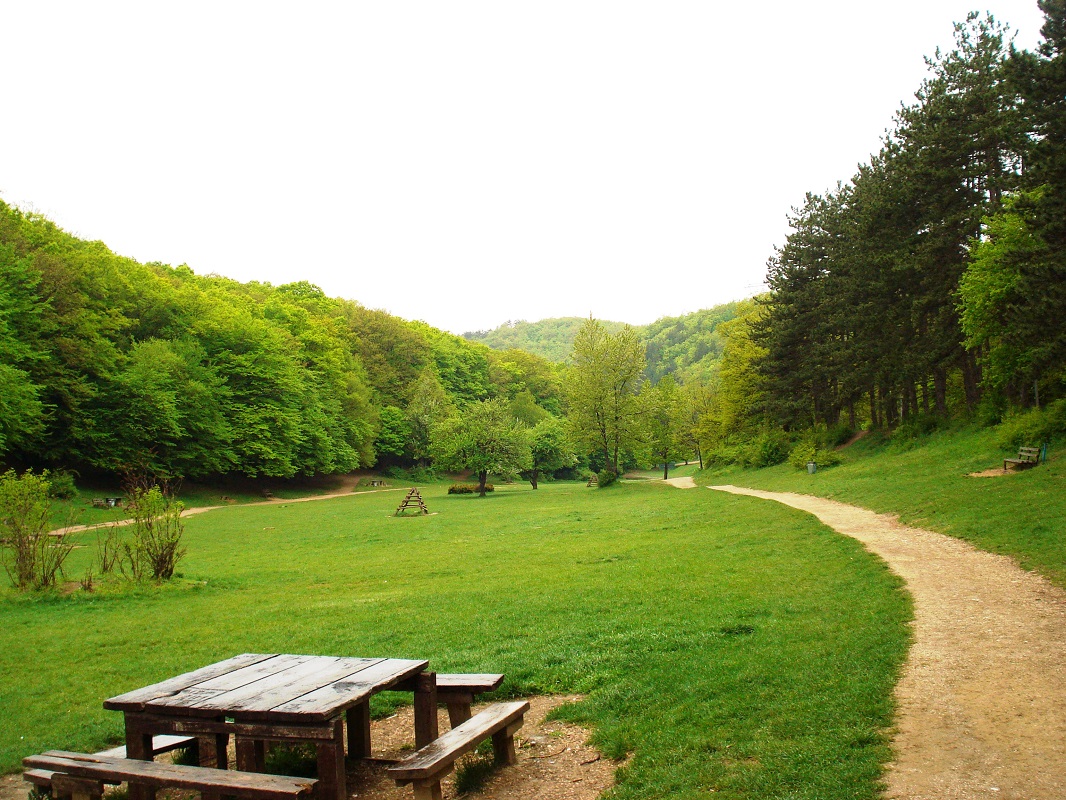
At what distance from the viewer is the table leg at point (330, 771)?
177 inches

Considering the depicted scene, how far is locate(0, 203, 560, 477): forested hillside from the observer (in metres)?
39.7

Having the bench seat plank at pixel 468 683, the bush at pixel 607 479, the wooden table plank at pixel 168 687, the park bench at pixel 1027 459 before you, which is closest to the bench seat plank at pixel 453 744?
the bench seat plank at pixel 468 683

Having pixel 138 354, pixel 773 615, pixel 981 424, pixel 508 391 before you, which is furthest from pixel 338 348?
pixel 773 615

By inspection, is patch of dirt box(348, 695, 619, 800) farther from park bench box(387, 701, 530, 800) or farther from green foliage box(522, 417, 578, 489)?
green foliage box(522, 417, 578, 489)

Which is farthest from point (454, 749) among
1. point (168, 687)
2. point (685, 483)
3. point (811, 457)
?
point (685, 483)

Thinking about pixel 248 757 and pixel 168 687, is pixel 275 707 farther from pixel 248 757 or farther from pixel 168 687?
pixel 168 687

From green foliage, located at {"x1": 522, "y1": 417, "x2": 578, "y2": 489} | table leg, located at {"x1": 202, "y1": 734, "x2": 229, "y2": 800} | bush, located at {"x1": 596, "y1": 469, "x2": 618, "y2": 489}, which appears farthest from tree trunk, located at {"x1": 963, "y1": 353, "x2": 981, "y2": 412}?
green foliage, located at {"x1": 522, "y1": 417, "x2": 578, "y2": 489}

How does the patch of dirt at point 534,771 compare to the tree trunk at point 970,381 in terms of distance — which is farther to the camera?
the tree trunk at point 970,381

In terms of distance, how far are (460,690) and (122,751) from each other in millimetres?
2574

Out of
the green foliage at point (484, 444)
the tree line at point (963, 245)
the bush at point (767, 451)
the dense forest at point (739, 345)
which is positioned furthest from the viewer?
the green foliage at point (484, 444)

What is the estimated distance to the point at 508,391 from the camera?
101250mm

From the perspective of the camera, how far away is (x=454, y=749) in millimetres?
4719

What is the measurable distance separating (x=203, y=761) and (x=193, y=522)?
31.1m

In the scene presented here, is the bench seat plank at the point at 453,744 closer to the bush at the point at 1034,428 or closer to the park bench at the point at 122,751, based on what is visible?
the park bench at the point at 122,751
